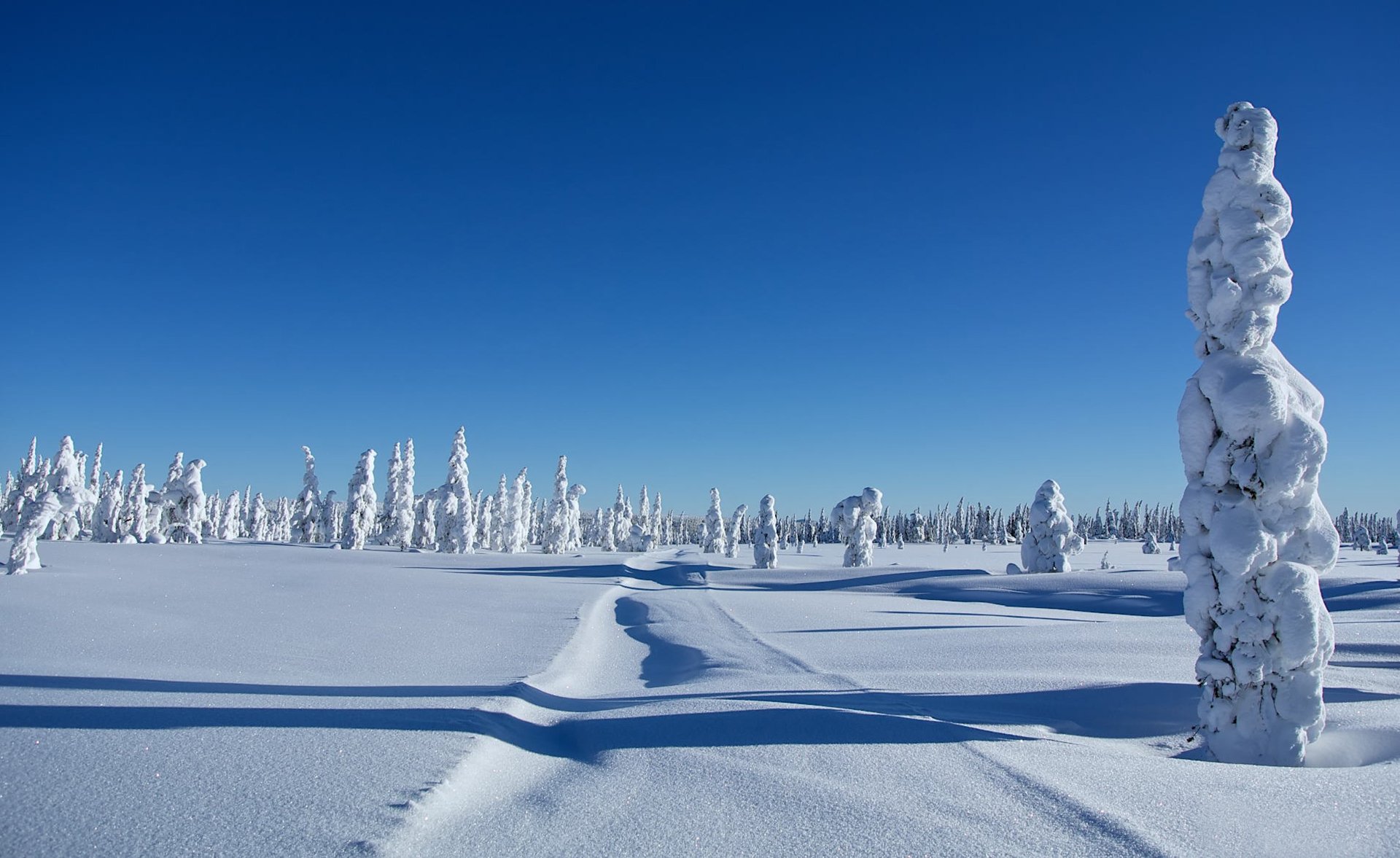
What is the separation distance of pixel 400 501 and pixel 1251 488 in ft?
183

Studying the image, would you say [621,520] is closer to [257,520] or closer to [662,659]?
[257,520]

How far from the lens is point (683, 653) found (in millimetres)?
9820

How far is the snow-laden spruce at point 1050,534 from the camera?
27.4m

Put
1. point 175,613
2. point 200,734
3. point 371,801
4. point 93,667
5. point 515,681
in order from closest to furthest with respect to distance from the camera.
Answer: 1. point 371,801
2. point 200,734
3. point 93,667
4. point 515,681
5. point 175,613

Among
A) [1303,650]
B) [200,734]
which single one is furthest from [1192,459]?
[200,734]

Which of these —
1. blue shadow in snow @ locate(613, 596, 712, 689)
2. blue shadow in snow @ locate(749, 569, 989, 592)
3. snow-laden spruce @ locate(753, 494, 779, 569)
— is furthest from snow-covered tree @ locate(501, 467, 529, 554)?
blue shadow in snow @ locate(613, 596, 712, 689)

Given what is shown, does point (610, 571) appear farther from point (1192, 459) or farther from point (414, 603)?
point (1192, 459)

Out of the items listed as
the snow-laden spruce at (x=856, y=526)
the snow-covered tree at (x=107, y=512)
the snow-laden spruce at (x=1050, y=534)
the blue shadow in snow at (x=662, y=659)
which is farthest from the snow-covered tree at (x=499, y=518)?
the blue shadow in snow at (x=662, y=659)

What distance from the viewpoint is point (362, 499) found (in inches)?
1911

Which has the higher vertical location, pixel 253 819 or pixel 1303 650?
pixel 1303 650

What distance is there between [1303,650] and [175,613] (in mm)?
14135

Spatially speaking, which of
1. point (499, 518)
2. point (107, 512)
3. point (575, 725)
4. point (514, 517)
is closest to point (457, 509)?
point (514, 517)

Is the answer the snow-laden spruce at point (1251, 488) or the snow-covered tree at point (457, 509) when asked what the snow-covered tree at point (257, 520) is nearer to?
the snow-covered tree at point (457, 509)

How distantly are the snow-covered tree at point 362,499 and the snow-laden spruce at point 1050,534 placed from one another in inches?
1678
